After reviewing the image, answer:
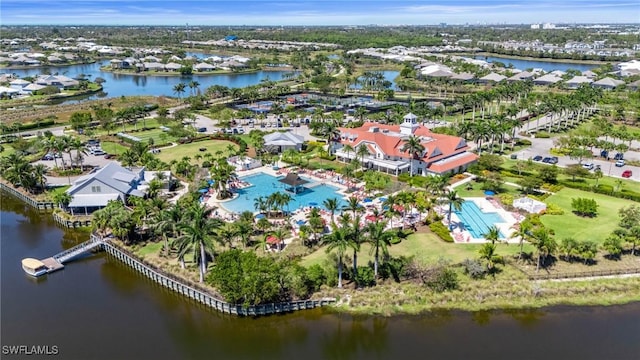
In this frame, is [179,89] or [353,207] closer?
[353,207]

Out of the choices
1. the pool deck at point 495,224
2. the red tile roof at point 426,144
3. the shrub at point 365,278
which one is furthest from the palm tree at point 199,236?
the red tile roof at point 426,144

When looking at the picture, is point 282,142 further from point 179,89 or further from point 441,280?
point 179,89

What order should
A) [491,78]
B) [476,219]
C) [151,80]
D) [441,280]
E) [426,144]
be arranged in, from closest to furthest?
[441,280] < [476,219] < [426,144] < [491,78] < [151,80]

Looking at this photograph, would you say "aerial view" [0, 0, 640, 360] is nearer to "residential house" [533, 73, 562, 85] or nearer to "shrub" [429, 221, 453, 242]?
"shrub" [429, 221, 453, 242]

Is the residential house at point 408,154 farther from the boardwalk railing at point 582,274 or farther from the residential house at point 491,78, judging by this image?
the residential house at point 491,78

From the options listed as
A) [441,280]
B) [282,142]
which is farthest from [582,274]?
[282,142]

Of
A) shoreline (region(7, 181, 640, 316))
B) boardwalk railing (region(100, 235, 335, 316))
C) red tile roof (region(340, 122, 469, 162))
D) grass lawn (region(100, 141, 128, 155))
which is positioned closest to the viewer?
boardwalk railing (region(100, 235, 335, 316))

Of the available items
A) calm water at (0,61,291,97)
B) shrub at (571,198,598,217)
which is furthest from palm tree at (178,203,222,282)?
calm water at (0,61,291,97)
